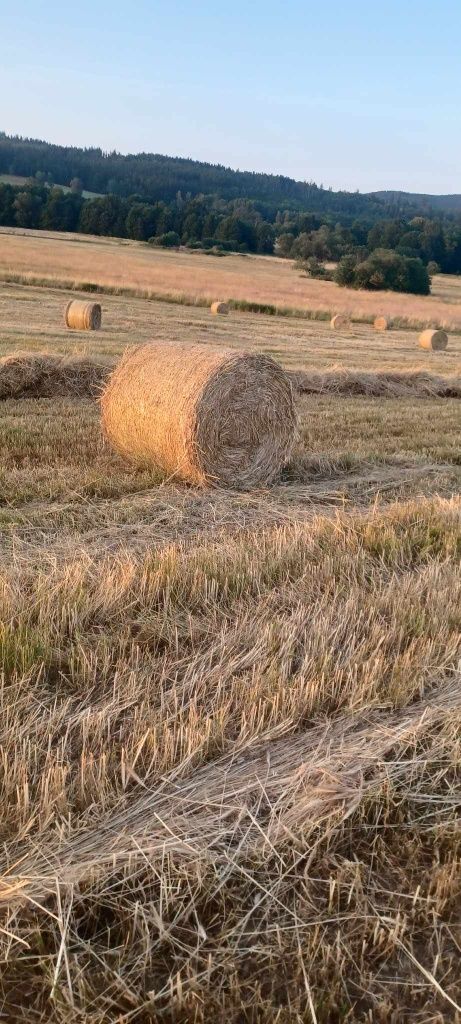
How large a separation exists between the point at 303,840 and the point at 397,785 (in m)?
0.50

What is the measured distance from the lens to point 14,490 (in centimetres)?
714

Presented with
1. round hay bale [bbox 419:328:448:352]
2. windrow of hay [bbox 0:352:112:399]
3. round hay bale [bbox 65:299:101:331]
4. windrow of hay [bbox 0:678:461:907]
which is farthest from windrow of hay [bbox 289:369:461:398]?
windrow of hay [bbox 0:678:461:907]

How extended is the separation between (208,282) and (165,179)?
95.1 metres

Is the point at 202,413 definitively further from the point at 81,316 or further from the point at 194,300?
the point at 194,300

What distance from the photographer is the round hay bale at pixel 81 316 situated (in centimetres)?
2230

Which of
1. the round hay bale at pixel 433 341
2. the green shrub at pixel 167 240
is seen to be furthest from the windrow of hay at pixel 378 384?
the green shrub at pixel 167 240

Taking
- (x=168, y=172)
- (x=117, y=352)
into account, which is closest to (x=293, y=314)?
(x=117, y=352)

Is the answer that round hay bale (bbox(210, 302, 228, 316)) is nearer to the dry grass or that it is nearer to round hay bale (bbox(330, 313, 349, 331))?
the dry grass

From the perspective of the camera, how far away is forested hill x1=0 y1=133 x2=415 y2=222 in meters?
122

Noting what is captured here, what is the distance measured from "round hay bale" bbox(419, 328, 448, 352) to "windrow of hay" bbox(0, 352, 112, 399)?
726 inches

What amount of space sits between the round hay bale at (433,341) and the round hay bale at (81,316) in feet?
40.9

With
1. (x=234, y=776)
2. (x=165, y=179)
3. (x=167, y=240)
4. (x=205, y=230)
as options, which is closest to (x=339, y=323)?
(x=234, y=776)

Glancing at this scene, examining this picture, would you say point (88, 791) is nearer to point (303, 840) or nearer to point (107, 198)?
point (303, 840)

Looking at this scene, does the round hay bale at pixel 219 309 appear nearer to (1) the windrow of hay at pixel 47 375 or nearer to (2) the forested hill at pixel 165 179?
(1) the windrow of hay at pixel 47 375
